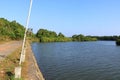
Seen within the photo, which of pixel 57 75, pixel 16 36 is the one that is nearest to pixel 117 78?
pixel 57 75

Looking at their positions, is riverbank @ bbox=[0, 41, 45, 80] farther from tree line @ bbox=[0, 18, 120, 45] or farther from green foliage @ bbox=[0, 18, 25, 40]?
green foliage @ bbox=[0, 18, 25, 40]

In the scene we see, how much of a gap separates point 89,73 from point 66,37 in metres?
160

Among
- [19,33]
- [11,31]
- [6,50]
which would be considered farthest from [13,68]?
[19,33]

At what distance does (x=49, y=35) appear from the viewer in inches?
6875

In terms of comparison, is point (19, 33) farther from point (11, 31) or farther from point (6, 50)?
point (6, 50)

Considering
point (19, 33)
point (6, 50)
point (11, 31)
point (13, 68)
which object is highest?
point (11, 31)

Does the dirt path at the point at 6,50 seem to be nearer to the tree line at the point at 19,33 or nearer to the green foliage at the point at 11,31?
the tree line at the point at 19,33

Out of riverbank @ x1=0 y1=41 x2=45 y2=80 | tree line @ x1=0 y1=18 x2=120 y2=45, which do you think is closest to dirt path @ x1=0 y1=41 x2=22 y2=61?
riverbank @ x1=0 y1=41 x2=45 y2=80

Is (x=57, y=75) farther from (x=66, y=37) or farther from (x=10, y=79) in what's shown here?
(x=66, y=37)

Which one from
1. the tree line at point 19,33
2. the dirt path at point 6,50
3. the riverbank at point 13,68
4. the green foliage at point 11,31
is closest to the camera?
the riverbank at point 13,68

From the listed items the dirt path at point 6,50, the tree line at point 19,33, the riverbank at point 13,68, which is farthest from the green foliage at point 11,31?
the riverbank at point 13,68

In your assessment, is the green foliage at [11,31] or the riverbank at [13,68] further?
the green foliage at [11,31]

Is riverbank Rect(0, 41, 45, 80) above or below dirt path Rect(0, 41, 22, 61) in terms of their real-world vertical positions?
below

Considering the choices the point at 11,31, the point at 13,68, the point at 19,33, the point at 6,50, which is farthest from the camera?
the point at 19,33
